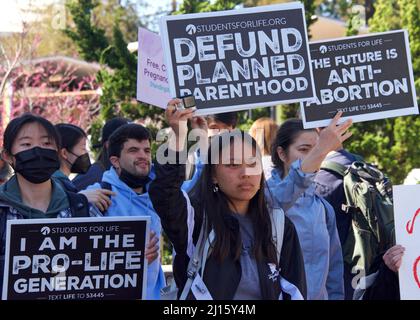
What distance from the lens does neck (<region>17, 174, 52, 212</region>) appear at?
4.18 metres

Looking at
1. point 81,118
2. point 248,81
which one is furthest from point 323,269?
point 81,118

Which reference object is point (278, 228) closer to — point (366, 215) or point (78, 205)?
point (78, 205)

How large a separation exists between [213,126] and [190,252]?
2.34 metres

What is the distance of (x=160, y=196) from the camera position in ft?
12.6

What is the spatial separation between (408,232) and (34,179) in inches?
73.3

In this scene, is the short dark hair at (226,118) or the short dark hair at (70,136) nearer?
Answer: the short dark hair at (226,118)

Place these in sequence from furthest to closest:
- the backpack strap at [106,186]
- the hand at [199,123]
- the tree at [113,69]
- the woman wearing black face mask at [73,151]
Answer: the tree at [113,69]
the woman wearing black face mask at [73,151]
the hand at [199,123]
the backpack strap at [106,186]

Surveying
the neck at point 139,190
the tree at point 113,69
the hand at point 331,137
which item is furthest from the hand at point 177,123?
the tree at point 113,69

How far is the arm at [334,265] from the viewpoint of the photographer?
518 cm

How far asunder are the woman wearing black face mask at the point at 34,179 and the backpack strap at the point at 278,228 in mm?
952

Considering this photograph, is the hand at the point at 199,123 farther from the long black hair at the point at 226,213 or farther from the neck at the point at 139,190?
the long black hair at the point at 226,213

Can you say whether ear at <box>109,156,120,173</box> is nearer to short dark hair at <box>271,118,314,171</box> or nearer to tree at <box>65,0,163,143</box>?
short dark hair at <box>271,118,314,171</box>

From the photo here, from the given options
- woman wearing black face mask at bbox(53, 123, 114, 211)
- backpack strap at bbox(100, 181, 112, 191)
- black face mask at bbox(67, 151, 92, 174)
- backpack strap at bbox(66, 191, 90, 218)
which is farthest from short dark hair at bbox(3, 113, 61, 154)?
black face mask at bbox(67, 151, 92, 174)

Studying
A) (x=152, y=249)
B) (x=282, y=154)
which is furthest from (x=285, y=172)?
(x=152, y=249)
